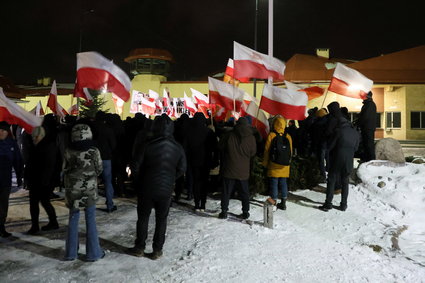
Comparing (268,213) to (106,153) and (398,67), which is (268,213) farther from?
(398,67)

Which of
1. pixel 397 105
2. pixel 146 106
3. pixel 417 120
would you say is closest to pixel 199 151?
pixel 146 106

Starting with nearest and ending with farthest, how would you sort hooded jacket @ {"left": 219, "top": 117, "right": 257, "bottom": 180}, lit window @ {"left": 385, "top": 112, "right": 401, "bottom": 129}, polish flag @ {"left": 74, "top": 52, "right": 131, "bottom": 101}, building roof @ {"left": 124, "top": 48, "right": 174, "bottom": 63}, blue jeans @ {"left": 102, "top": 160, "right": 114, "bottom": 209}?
1. hooded jacket @ {"left": 219, "top": 117, "right": 257, "bottom": 180}
2. blue jeans @ {"left": 102, "top": 160, "right": 114, "bottom": 209}
3. polish flag @ {"left": 74, "top": 52, "right": 131, "bottom": 101}
4. lit window @ {"left": 385, "top": 112, "right": 401, "bottom": 129}
5. building roof @ {"left": 124, "top": 48, "right": 174, "bottom": 63}

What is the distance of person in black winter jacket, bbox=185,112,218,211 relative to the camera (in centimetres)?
739

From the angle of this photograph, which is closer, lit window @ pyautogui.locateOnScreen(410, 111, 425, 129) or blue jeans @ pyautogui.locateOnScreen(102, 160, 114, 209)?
blue jeans @ pyautogui.locateOnScreen(102, 160, 114, 209)

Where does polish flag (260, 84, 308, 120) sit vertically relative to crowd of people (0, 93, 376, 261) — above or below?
above

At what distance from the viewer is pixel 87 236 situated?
4.93 metres

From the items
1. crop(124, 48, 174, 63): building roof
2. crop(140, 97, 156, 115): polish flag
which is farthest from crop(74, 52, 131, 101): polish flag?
crop(124, 48, 174, 63): building roof

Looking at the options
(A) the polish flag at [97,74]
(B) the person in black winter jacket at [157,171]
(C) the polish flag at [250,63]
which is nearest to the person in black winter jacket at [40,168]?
(B) the person in black winter jacket at [157,171]

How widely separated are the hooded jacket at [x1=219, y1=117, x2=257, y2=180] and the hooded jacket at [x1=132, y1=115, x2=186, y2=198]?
76.7 inches

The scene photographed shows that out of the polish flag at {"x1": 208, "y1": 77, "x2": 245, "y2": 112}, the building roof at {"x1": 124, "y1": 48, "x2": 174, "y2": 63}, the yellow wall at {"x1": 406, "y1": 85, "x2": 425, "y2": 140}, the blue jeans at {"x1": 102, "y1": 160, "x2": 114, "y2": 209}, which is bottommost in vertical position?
the blue jeans at {"x1": 102, "y1": 160, "x2": 114, "y2": 209}

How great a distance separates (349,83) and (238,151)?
410 cm

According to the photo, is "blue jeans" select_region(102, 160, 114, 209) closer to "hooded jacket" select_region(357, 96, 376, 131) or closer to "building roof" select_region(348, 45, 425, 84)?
"hooded jacket" select_region(357, 96, 376, 131)

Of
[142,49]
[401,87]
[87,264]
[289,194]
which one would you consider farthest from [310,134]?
[142,49]

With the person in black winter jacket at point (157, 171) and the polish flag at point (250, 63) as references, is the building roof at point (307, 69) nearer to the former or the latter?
the polish flag at point (250, 63)
